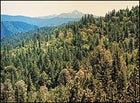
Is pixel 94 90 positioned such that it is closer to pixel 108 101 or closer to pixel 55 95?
pixel 108 101

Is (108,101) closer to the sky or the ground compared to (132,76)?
closer to the ground

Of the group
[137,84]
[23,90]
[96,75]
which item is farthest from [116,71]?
[23,90]

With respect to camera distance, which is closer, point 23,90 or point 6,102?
point 6,102

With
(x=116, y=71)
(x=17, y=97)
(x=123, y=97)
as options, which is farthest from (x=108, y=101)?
(x=17, y=97)

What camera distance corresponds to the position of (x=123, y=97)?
15288cm

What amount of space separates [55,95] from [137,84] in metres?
38.5

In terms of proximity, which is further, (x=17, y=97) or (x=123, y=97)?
(x=17, y=97)

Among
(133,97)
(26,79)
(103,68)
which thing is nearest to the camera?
(133,97)

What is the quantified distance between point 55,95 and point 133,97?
36899mm

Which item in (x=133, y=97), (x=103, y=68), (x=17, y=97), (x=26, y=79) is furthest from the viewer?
(x=26, y=79)

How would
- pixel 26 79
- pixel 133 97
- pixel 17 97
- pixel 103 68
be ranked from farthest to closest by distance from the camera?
pixel 26 79
pixel 103 68
pixel 17 97
pixel 133 97

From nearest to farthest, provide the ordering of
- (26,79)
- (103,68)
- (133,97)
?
1. (133,97)
2. (103,68)
3. (26,79)

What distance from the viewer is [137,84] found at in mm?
149375

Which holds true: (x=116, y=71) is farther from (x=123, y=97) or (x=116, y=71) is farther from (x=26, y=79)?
(x=26, y=79)
